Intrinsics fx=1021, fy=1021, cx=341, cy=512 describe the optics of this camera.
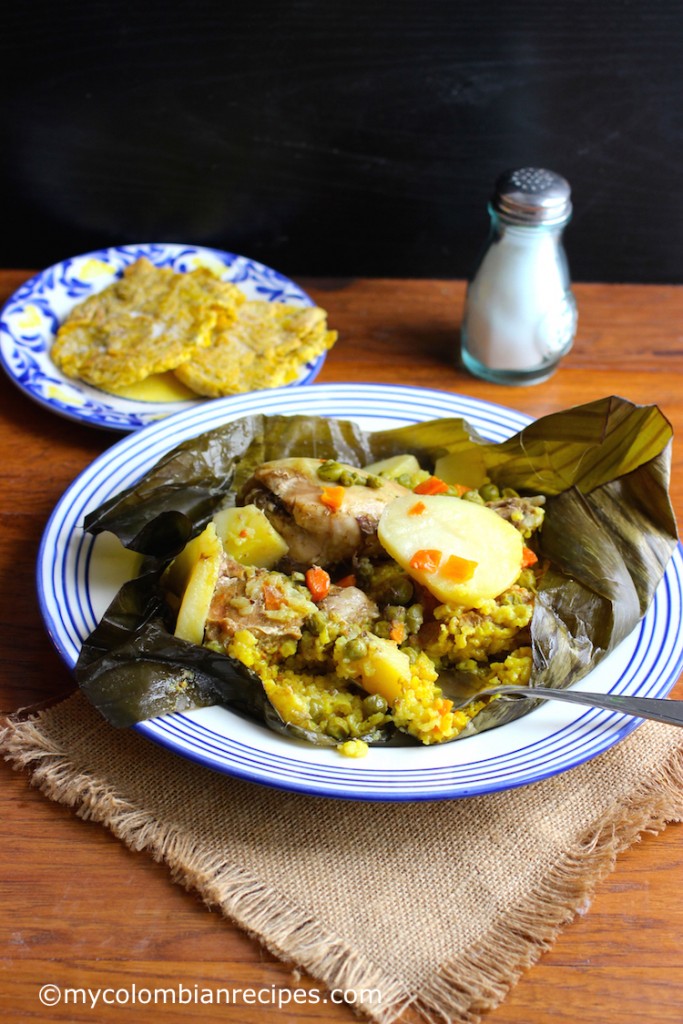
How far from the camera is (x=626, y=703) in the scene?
7.18 feet

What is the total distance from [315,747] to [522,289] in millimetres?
2021

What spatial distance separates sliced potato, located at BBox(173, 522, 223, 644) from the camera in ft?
7.60

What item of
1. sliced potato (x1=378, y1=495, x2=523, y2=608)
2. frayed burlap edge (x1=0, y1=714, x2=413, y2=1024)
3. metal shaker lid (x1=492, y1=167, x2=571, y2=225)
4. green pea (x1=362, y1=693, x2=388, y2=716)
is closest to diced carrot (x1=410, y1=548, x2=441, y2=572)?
sliced potato (x1=378, y1=495, x2=523, y2=608)

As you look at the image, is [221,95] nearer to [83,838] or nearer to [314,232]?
[314,232]

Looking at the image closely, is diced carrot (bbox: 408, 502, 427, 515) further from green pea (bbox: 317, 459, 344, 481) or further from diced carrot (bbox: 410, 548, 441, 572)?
green pea (bbox: 317, 459, 344, 481)

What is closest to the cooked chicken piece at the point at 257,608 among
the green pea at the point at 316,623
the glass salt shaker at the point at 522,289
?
the green pea at the point at 316,623

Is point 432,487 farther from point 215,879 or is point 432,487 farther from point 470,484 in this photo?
point 215,879

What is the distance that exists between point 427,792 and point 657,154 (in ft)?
10.1

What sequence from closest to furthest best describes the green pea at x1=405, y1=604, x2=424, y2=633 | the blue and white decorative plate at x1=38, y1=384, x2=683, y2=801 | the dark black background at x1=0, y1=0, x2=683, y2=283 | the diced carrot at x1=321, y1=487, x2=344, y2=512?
1. the blue and white decorative plate at x1=38, y1=384, x2=683, y2=801
2. the green pea at x1=405, y1=604, x2=424, y2=633
3. the diced carrot at x1=321, y1=487, x2=344, y2=512
4. the dark black background at x1=0, y1=0, x2=683, y2=283

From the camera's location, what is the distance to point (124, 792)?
2.20m

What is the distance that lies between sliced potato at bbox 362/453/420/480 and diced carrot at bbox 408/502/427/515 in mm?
370

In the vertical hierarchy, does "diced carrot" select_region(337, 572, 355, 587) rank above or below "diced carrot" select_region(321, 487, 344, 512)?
below

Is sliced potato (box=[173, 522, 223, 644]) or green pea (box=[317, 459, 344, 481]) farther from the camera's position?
green pea (box=[317, 459, 344, 481])

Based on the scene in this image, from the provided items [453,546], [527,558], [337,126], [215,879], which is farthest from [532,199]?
[215,879]
